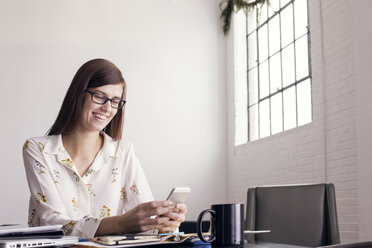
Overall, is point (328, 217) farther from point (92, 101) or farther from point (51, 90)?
point (51, 90)

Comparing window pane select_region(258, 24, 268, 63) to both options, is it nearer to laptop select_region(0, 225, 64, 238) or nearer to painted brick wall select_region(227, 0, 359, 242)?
painted brick wall select_region(227, 0, 359, 242)

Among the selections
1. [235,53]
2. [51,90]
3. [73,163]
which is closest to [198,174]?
[235,53]

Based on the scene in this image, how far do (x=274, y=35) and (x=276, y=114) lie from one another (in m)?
0.81

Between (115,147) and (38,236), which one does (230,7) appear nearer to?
(115,147)

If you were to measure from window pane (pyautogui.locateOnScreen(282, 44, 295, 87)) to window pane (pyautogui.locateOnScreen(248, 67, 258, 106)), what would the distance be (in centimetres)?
63

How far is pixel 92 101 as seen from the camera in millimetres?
1982

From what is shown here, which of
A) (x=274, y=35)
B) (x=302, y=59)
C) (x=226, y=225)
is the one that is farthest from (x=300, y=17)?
(x=226, y=225)

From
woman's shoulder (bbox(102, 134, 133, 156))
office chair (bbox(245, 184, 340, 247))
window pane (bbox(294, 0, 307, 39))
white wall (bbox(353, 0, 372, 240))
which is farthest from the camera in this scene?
window pane (bbox(294, 0, 307, 39))

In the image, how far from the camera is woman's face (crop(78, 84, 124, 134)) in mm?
1987

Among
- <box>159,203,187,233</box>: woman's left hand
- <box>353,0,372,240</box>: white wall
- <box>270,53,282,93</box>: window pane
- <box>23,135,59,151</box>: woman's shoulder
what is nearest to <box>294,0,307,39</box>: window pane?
<box>270,53,282,93</box>: window pane

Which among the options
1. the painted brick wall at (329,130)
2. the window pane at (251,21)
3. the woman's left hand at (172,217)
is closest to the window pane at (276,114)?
the painted brick wall at (329,130)

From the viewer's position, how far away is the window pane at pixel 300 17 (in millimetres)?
4598

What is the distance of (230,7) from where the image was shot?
5.93m

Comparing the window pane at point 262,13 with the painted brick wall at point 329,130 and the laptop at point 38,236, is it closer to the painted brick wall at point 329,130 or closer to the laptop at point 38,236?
the painted brick wall at point 329,130
